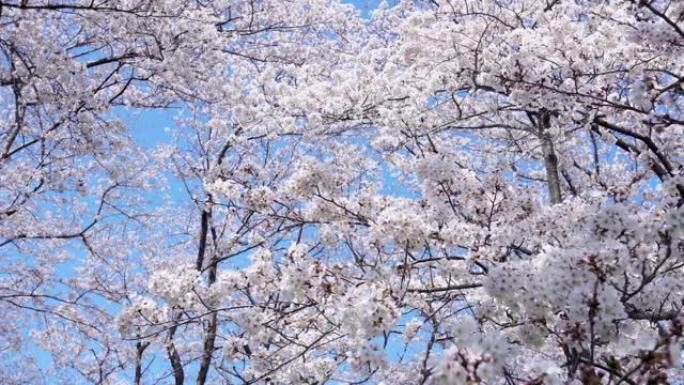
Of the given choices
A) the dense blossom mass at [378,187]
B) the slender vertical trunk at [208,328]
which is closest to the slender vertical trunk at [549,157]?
the dense blossom mass at [378,187]

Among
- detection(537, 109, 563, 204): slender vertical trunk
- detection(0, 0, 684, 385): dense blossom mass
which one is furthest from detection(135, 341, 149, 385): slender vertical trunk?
detection(537, 109, 563, 204): slender vertical trunk

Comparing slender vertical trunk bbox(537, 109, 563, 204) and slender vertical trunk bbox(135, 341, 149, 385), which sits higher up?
slender vertical trunk bbox(135, 341, 149, 385)

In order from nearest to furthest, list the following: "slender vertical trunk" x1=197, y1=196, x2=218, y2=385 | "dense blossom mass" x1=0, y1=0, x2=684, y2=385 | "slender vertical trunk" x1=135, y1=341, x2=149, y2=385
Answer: "dense blossom mass" x1=0, y1=0, x2=684, y2=385, "slender vertical trunk" x1=197, y1=196, x2=218, y2=385, "slender vertical trunk" x1=135, y1=341, x2=149, y2=385

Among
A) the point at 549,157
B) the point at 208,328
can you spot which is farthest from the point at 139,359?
the point at 549,157

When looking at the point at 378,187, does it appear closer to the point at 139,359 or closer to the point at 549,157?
the point at 549,157

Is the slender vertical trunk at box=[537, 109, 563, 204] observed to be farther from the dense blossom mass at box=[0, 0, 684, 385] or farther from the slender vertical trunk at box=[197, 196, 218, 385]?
the slender vertical trunk at box=[197, 196, 218, 385]

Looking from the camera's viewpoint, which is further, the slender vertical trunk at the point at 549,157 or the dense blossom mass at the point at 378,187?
the slender vertical trunk at the point at 549,157

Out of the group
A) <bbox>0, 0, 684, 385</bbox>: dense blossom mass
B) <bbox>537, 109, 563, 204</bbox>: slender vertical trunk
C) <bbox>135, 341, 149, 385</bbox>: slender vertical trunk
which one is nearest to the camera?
<bbox>0, 0, 684, 385</bbox>: dense blossom mass

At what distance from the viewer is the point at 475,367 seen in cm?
226

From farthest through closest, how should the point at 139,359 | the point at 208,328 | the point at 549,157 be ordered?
1. the point at 139,359
2. the point at 208,328
3. the point at 549,157

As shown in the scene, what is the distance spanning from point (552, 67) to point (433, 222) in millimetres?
2198

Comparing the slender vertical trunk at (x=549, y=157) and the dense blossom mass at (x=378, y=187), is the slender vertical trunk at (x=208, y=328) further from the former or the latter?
the slender vertical trunk at (x=549, y=157)

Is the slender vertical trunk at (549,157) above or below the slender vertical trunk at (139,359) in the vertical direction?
below

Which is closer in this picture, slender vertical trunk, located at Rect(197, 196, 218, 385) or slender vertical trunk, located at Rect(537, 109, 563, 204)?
slender vertical trunk, located at Rect(537, 109, 563, 204)
